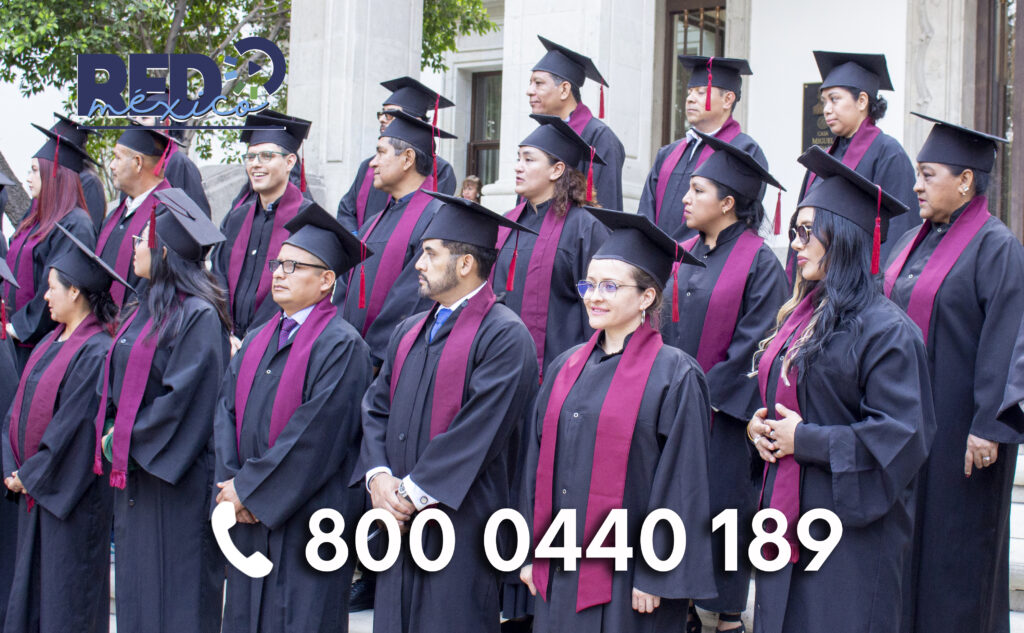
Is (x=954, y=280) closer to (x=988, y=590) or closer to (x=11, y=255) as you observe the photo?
(x=988, y=590)

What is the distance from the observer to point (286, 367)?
4.87 metres

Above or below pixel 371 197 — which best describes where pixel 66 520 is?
below

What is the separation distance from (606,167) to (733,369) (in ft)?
5.71

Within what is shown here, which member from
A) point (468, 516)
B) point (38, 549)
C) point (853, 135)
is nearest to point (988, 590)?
point (468, 516)

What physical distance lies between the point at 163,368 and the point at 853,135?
3.61 meters

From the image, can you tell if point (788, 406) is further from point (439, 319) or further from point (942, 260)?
point (439, 319)

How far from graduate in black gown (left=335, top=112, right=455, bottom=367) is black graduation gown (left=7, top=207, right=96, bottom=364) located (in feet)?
6.28

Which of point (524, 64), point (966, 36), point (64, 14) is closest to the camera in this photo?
point (524, 64)

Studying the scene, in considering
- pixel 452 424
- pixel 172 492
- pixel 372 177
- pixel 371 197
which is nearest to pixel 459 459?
pixel 452 424

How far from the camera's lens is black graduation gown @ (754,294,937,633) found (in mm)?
3746

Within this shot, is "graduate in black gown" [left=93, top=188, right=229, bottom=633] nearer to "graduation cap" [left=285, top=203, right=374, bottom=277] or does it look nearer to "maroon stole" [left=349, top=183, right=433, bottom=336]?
"graduation cap" [left=285, top=203, right=374, bottom=277]

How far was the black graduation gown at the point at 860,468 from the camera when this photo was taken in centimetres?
375

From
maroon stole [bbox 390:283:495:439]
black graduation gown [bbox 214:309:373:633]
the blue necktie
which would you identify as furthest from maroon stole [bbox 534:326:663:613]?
black graduation gown [bbox 214:309:373:633]

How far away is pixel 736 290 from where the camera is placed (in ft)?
16.5
